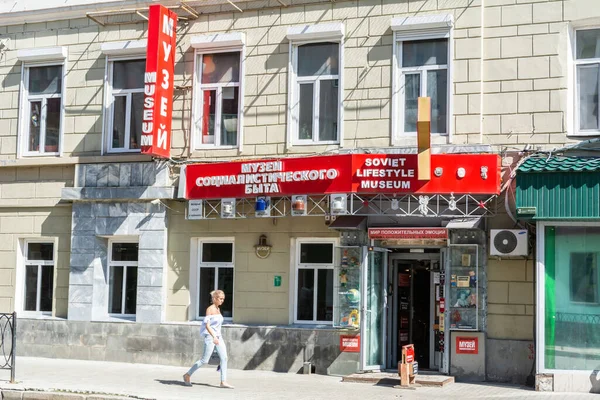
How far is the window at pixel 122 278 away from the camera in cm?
1941

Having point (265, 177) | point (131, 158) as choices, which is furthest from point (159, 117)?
point (265, 177)

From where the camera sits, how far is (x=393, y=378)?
16.1 meters

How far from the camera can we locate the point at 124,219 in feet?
62.6

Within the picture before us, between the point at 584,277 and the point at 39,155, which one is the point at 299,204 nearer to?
the point at 584,277

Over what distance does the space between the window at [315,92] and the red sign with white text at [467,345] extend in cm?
477

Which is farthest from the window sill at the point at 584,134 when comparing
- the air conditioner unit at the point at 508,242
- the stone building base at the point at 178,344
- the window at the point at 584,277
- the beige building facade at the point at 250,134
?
the stone building base at the point at 178,344

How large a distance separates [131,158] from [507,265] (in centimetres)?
840

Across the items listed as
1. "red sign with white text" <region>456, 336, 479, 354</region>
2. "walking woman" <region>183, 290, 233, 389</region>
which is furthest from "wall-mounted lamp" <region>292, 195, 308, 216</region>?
"red sign with white text" <region>456, 336, 479, 354</region>

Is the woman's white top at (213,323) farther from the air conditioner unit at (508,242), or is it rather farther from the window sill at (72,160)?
the air conditioner unit at (508,242)

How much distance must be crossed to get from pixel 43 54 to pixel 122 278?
557 centimetres

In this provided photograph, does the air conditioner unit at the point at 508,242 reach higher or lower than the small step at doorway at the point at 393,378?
higher

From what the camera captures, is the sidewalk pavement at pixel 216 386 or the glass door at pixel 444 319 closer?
the sidewalk pavement at pixel 216 386

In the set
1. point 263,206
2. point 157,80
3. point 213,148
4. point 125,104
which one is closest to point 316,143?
point 263,206

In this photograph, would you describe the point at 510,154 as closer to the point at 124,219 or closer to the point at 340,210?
the point at 340,210
